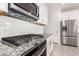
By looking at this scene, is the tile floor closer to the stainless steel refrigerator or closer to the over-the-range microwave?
the stainless steel refrigerator

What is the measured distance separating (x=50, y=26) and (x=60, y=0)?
2.54m

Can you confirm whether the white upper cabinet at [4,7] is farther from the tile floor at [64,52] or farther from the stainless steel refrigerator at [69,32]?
the stainless steel refrigerator at [69,32]

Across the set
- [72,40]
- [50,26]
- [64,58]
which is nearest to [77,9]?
[72,40]

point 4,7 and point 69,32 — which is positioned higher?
point 4,7

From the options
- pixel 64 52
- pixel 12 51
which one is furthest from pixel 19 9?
pixel 64 52

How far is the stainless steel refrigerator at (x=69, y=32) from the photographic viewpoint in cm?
411

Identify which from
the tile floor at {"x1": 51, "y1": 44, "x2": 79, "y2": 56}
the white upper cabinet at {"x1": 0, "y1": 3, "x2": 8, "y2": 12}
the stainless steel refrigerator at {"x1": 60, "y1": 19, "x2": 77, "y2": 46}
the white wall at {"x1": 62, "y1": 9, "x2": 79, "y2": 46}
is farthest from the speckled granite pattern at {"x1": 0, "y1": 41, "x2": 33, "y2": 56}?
the white wall at {"x1": 62, "y1": 9, "x2": 79, "y2": 46}

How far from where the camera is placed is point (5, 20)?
120 cm

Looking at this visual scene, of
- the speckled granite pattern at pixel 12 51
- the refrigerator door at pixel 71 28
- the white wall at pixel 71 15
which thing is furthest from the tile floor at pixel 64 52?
the speckled granite pattern at pixel 12 51

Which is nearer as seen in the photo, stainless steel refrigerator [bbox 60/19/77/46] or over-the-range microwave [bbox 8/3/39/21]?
over-the-range microwave [bbox 8/3/39/21]

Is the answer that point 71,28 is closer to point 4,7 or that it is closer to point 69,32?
point 69,32

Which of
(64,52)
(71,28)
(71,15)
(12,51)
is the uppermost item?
(71,15)

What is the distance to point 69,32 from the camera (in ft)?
13.8

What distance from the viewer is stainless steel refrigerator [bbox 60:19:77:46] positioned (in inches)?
162
